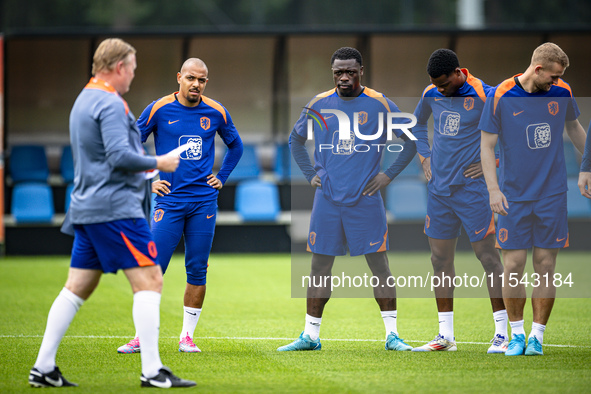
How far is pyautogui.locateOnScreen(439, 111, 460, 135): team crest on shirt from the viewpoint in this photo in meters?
6.08

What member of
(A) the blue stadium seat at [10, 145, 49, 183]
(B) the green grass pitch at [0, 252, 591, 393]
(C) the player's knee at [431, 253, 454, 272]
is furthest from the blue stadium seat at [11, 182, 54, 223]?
(C) the player's knee at [431, 253, 454, 272]

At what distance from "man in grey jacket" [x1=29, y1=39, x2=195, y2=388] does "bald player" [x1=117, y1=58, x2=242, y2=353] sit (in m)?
1.26

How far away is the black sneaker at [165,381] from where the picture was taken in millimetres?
4719

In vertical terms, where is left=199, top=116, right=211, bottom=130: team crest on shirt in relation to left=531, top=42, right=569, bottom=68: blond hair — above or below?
below

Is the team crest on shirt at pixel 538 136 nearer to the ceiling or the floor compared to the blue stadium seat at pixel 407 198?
nearer to the ceiling

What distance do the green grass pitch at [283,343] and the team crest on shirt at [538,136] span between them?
1.05 meters

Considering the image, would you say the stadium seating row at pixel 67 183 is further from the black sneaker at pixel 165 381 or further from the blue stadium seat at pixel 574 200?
the black sneaker at pixel 165 381

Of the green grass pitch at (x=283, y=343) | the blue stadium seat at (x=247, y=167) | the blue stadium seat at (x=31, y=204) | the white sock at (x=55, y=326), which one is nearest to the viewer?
the white sock at (x=55, y=326)

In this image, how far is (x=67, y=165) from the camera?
1490cm

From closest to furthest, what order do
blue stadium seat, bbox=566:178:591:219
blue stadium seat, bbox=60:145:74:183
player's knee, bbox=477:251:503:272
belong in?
player's knee, bbox=477:251:503:272
blue stadium seat, bbox=566:178:591:219
blue stadium seat, bbox=60:145:74:183

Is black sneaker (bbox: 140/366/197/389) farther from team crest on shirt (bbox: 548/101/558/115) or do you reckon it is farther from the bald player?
team crest on shirt (bbox: 548/101/558/115)

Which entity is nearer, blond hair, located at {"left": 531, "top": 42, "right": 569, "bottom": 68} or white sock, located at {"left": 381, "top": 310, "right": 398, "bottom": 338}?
blond hair, located at {"left": 531, "top": 42, "right": 569, "bottom": 68}

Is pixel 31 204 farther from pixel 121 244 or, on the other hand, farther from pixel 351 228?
pixel 121 244

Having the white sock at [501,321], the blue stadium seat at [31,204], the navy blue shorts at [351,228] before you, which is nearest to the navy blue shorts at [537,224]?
the white sock at [501,321]
